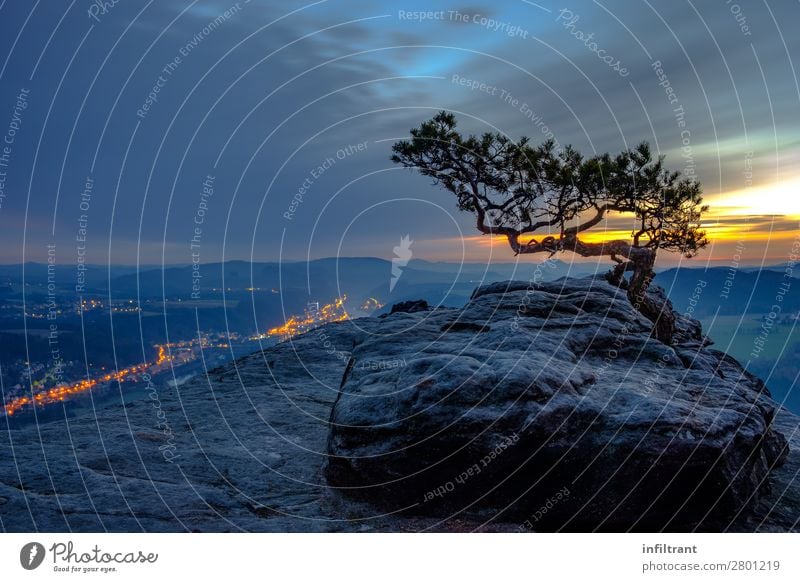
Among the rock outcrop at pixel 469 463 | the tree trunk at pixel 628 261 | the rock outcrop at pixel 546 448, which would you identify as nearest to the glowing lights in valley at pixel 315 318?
the tree trunk at pixel 628 261

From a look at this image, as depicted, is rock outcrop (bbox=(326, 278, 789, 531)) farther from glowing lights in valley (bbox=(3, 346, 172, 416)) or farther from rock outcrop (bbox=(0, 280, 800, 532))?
glowing lights in valley (bbox=(3, 346, 172, 416))

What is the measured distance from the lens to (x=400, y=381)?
1152cm

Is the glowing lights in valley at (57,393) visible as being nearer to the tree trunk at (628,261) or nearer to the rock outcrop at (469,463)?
the rock outcrop at (469,463)

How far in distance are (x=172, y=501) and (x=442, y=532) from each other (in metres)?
5.29

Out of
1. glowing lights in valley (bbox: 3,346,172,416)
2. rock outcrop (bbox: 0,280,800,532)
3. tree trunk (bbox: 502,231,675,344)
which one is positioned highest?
tree trunk (bbox: 502,231,675,344)

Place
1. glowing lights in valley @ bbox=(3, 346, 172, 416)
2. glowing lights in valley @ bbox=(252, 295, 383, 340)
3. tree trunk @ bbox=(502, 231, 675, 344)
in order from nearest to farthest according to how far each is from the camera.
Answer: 1. tree trunk @ bbox=(502, 231, 675, 344)
2. glowing lights in valley @ bbox=(252, 295, 383, 340)
3. glowing lights in valley @ bbox=(3, 346, 172, 416)

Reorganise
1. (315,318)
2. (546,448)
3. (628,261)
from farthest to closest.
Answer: (315,318), (628,261), (546,448)

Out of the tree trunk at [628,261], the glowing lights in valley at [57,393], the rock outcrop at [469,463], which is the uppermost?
the tree trunk at [628,261]

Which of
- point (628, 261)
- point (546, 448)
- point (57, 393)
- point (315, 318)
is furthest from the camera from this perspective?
point (57, 393)

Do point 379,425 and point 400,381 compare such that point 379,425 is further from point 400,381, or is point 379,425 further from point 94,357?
point 94,357

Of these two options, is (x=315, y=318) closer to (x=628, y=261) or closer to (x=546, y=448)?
(x=628, y=261)

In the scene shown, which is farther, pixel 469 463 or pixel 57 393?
pixel 57 393

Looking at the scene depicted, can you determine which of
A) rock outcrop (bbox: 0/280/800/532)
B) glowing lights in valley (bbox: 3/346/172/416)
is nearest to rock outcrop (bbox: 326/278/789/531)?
rock outcrop (bbox: 0/280/800/532)

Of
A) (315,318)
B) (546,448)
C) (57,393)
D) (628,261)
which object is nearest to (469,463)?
(546,448)
